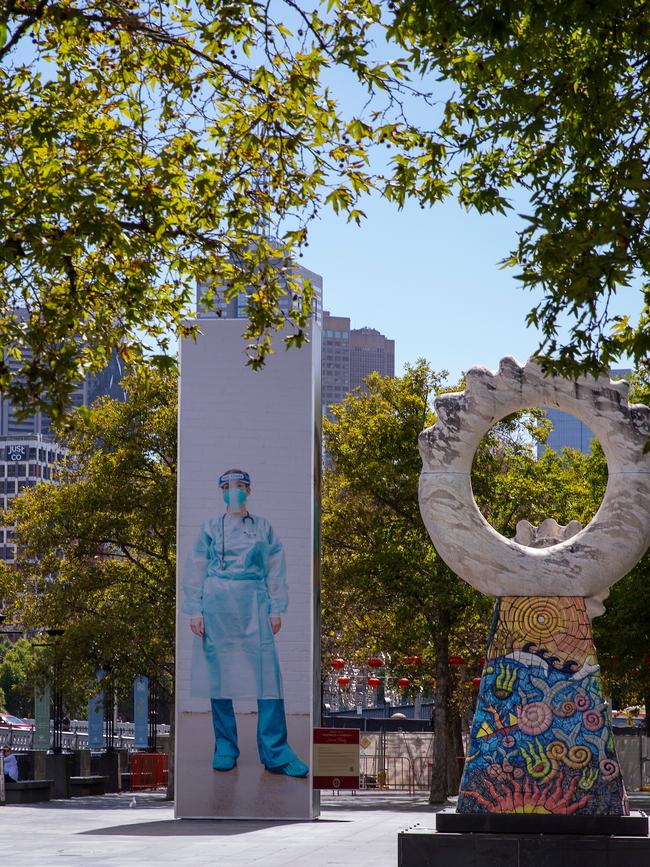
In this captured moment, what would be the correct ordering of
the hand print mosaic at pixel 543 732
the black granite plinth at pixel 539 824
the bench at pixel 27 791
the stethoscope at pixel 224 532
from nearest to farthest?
the black granite plinth at pixel 539 824 → the hand print mosaic at pixel 543 732 → the stethoscope at pixel 224 532 → the bench at pixel 27 791

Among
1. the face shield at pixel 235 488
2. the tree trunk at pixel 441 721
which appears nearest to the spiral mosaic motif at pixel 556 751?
the face shield at pixel 235 488

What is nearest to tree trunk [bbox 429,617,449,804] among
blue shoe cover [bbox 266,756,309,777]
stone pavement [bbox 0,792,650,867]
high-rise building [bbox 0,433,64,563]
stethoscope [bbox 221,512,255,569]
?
stone pavement [bbox 0,792,650,867]

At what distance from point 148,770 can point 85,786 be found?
13.6 ft

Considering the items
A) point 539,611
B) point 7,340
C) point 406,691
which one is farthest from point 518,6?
point 406,691

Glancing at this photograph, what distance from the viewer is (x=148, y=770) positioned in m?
42.0

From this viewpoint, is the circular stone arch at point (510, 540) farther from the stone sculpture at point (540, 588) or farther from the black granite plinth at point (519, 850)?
the black granite plinth at point (519, 850)

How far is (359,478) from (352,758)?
11.8m

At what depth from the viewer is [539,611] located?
57.5ft

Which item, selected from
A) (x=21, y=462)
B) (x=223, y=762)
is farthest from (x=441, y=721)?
(x=21, y=462)

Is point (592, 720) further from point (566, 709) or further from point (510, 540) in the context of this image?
point (510, 540)

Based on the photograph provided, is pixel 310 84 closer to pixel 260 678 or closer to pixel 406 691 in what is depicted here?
pixel 260 678

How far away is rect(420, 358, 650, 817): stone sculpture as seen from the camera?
1692cm

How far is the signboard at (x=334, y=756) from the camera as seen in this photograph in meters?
25.1

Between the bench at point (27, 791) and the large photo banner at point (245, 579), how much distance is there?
32.2ft
